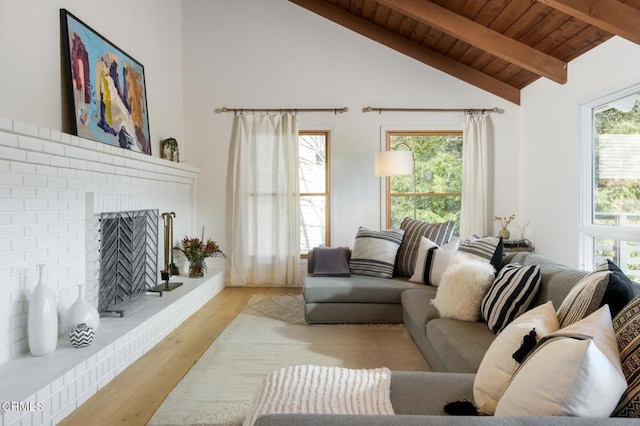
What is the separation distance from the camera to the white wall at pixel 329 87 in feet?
17.1

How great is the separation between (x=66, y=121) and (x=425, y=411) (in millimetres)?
3063

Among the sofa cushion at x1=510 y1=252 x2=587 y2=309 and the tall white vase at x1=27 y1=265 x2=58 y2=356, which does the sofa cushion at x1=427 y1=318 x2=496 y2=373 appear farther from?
the tall white vase at x1=27 y1=265 x2=58 y2=356

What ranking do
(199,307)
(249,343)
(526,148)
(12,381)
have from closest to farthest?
(12,381) < (249,343) < (199,307) < (526,148)

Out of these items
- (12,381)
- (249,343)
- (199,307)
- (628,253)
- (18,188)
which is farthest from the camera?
(199,307)

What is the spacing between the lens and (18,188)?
86.9 inches

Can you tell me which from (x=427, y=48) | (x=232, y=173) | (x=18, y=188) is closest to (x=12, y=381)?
(x=18, y=188)

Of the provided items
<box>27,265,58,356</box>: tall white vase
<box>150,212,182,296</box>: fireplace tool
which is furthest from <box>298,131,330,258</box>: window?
<box>27,265,58,356</box>: tall white vase

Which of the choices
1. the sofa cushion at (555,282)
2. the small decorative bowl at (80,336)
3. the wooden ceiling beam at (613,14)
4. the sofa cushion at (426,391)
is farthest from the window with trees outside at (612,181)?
the small decorative bowl at (80,336)

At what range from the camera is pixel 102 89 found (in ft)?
11.1

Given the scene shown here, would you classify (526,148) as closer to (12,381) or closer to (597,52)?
(597,52)

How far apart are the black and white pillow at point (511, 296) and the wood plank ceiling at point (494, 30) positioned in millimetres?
2113

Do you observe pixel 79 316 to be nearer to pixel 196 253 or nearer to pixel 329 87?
pixel 196 253

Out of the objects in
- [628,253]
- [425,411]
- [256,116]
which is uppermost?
[256,116]

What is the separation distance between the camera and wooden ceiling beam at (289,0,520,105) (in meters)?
5.08
